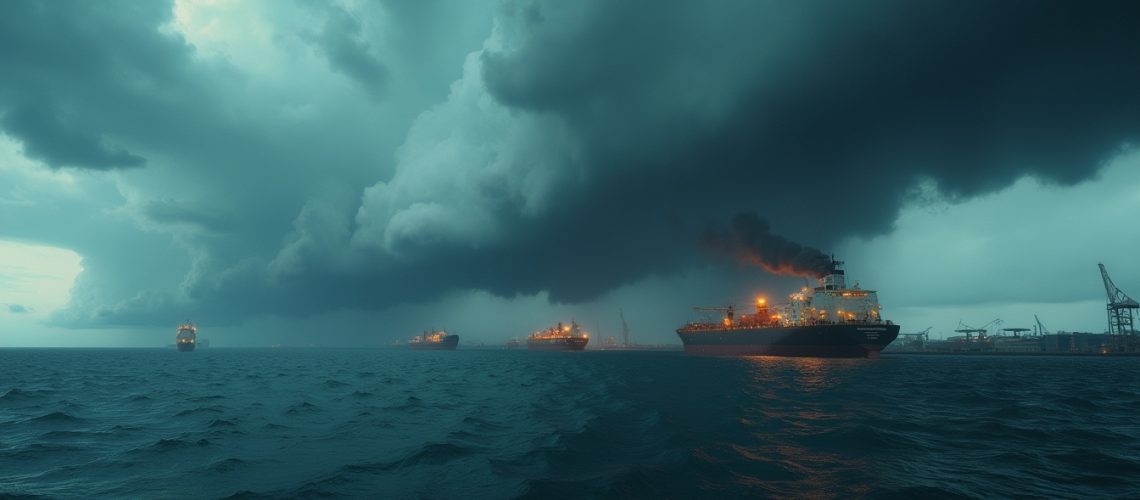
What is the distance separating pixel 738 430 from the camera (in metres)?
23.4

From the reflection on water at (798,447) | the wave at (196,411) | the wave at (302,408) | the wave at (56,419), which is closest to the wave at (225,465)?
the wave at (302,408)

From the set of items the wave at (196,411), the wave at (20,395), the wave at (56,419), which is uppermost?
the wave at (56,419)

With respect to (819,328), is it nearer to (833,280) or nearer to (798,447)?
(833,280)

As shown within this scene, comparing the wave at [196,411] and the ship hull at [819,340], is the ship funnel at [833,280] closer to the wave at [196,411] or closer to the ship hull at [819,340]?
the ship hull at [819,340]

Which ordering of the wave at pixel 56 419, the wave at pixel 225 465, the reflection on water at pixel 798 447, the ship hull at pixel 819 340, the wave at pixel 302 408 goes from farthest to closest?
the ship hull at pixel 819 340, the wave at pixel 302 408, the wave at pixel 56 419, the wave at pixel 225 465, the reflection on water at pixel 798 447

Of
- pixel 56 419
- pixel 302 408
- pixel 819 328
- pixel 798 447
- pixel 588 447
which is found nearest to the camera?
pixel 798 447

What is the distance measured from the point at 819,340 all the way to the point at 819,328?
2734mm

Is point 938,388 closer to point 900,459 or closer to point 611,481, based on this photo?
point 900,459

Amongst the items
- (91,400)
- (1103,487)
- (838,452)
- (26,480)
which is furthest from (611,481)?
(91,400)

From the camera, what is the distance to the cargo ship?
9150 centimetres

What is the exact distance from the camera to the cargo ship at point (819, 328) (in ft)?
300

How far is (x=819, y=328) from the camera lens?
92.0 meters

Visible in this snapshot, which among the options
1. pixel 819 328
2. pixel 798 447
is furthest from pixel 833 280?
pixel 798 447

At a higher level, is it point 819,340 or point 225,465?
point 819,340
